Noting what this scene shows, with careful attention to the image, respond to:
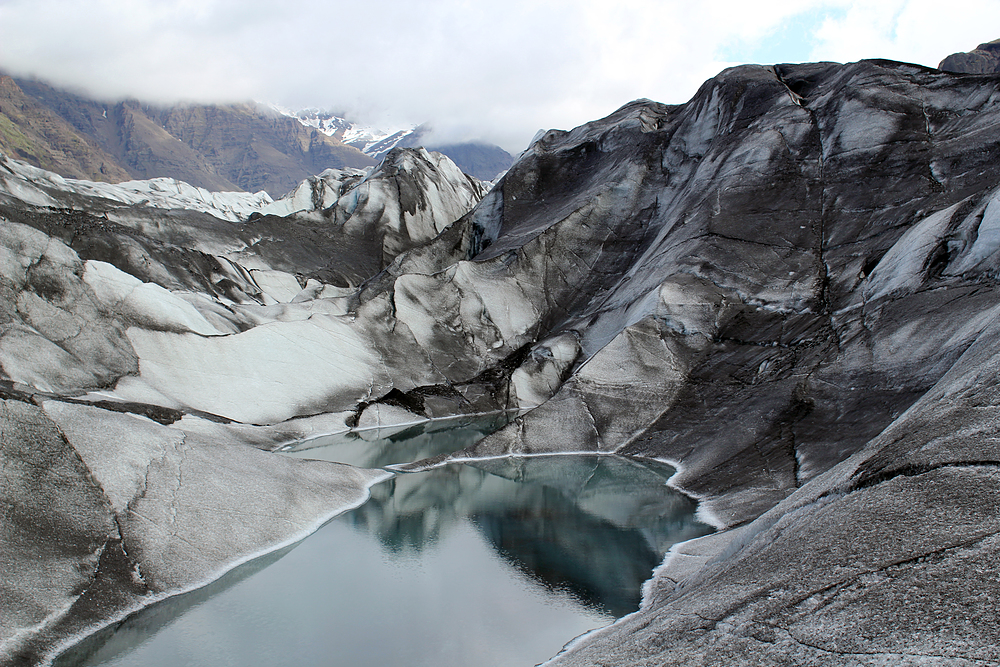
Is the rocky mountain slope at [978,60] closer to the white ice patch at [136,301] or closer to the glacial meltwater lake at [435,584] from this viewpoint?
the glacial meltwater lake at [435,584]

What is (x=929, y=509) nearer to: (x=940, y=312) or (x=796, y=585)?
(x=796, y=585)

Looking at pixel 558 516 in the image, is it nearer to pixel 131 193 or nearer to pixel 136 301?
pixel 136 301

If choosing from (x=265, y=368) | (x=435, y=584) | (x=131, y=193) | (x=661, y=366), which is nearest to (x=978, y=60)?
(x=661, y=366)

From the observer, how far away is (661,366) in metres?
18.7

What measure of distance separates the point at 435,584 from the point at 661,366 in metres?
10.8

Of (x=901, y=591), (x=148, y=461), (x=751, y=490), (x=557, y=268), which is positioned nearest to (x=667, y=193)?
(x=557, y=268)

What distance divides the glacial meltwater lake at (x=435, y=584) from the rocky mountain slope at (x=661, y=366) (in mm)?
631

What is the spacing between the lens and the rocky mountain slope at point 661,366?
5508 millimetres

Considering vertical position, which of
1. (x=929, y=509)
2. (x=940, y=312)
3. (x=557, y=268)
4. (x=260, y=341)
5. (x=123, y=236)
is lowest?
(x=929, y=509)

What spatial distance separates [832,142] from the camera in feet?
72.7

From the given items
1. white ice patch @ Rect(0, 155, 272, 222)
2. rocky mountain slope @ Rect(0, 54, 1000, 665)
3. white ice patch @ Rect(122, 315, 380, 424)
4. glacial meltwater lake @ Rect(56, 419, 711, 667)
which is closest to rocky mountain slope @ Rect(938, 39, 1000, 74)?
rocky mountain slope @ Rect(0, 54, 1000, 665)

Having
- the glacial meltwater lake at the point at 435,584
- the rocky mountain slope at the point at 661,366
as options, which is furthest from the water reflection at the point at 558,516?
the rocky mountain slope at the point at 661,366

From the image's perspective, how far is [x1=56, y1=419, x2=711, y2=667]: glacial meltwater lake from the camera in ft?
26.3

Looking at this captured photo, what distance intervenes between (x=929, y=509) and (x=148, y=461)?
1040cm
